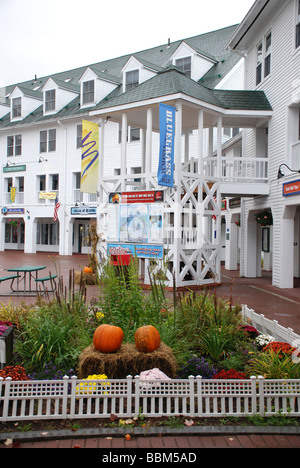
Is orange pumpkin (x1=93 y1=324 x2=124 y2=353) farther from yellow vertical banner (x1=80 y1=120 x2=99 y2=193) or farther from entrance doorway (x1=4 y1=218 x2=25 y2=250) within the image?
entrance doorway (x1=4 y1=218 x2=25 y2=250)

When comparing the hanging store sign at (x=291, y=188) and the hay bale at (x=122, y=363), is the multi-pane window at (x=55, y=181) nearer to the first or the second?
the hanging store sign at (x=291, y=188)

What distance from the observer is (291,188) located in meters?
12.5

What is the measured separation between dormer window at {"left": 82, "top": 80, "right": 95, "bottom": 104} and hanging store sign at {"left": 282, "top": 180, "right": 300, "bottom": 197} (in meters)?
18.1

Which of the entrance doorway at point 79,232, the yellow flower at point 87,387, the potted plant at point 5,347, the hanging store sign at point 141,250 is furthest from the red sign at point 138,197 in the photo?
the entrance doorway at point 79,232

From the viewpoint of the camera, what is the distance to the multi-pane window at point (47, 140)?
1161 inches

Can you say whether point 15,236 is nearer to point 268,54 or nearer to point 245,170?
point 245,170

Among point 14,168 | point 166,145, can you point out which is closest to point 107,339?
point 166,145

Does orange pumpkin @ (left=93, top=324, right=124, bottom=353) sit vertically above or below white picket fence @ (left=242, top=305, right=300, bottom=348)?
above

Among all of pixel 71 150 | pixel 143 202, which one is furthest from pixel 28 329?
pixel 71 150

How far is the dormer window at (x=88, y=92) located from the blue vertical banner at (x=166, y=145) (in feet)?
55.6

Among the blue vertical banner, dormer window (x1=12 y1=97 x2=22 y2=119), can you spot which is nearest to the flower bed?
the blue vertical banner

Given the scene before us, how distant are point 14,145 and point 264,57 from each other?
864 inches

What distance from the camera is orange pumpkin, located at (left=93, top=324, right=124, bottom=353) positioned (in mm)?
4527

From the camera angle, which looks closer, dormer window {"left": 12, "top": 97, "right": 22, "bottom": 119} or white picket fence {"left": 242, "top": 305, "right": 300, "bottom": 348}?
white picket fence {"left": 242, "top": 305, "right": 300, "bottom": 348}
